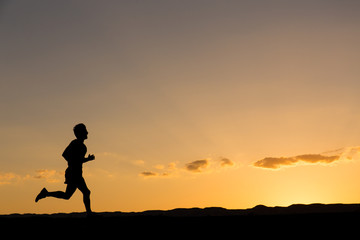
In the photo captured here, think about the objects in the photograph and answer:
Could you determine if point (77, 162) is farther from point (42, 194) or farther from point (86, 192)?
point (42, 194)

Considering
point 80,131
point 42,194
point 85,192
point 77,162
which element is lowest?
point 85,192

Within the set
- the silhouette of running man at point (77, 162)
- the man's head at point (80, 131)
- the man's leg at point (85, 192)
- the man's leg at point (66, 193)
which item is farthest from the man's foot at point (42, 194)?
the man's head at point (80, 131)

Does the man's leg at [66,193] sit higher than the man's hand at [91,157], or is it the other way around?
the man's hand at [91,157]

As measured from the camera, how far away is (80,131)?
36.3 ft

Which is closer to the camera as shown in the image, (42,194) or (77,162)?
(77,162)

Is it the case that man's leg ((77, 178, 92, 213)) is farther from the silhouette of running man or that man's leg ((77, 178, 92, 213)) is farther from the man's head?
the man's head

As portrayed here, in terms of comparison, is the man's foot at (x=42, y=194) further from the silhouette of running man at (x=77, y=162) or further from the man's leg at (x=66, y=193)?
the silhouette of running man at (x=77, y=162)

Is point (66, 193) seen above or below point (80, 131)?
below

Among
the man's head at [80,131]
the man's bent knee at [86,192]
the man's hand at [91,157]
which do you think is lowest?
the man's bent knee at [86,192]

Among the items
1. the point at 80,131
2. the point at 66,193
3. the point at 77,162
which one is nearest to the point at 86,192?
the point at 66,193

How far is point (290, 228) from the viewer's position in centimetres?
656

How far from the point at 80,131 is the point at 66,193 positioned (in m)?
1.51

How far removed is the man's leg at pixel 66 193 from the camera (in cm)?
1098

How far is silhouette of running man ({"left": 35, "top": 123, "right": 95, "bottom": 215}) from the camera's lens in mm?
10852
